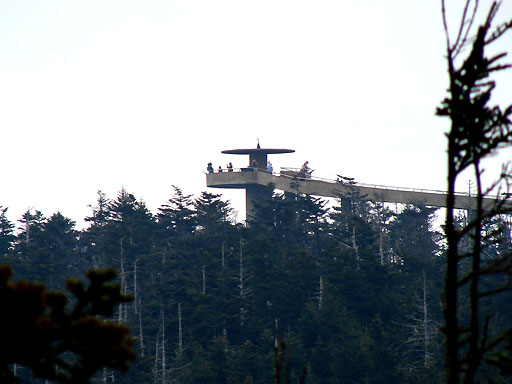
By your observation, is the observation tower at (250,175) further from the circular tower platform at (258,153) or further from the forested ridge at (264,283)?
the forested ridge at (264,283)

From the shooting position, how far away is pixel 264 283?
3423 inches

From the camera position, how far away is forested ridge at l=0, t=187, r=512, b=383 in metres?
70.9

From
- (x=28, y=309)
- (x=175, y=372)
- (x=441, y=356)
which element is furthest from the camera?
(x=175, y=372)

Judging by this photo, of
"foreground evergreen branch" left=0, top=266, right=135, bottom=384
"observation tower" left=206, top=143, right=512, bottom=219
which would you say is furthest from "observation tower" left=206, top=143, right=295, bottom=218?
"foreground evergreen branch" left=0, top=266, right=135, bottom=384

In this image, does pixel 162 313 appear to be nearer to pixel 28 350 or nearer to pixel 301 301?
pixel 301 301

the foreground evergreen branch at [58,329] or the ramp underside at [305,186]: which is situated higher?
the ramp underside at [305,186]

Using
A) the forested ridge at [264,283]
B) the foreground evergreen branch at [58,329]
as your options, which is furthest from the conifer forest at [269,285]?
the foreground evergreen branch at [58,329]

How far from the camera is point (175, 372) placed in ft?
243

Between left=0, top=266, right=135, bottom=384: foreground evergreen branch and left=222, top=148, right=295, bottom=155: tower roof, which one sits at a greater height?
left=222, top=148, right=295, bottom=155: tower roof

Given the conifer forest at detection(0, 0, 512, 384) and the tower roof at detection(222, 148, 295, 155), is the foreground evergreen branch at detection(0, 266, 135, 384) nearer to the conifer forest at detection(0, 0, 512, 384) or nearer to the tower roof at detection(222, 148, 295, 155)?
the conifer forest at detection(0, 0, 512, 384)

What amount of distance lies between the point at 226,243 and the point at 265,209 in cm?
699

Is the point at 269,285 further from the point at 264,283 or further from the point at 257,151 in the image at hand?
the point at 257,151

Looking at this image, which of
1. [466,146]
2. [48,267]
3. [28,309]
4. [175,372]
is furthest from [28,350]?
[48,267]

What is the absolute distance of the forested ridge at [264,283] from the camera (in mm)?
70875
